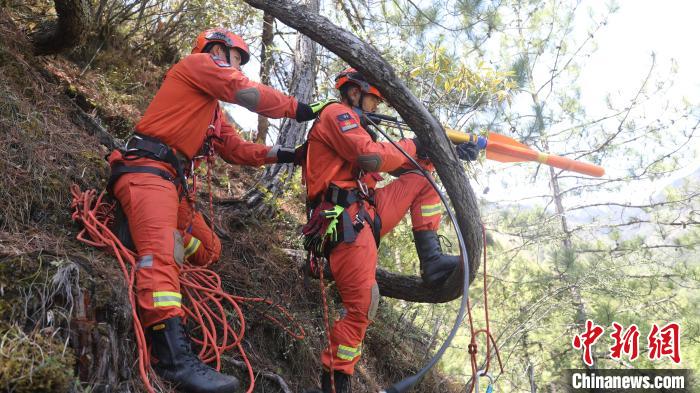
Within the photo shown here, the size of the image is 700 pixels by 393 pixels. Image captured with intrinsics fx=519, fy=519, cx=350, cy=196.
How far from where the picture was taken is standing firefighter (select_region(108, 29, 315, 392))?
309cm

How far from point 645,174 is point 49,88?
930 cm

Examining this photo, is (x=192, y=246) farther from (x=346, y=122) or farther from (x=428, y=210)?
(x=428, y=210)

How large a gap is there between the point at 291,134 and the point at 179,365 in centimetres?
307

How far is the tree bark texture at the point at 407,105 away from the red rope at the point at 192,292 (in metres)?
1.56

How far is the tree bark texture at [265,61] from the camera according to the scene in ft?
23.8

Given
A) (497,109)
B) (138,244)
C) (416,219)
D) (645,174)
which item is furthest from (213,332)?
(645,174)

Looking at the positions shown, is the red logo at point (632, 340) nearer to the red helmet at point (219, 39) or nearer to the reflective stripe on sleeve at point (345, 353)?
the reflective stripe on sleeve at point (345, 353)

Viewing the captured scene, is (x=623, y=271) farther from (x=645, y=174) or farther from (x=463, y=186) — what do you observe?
(x=463, y=186)

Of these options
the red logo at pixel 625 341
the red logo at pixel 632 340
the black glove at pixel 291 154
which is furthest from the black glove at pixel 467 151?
the red logo at pixel 625 341

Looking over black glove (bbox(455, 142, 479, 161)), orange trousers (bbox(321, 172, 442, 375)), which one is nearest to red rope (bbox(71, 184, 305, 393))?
orange trousers (bbox(321, 172, 442, 375))

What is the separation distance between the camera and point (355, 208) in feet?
13.2

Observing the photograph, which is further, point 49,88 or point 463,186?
point 49,88

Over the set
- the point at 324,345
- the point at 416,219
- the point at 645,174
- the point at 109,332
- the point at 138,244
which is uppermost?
the point at 645,174

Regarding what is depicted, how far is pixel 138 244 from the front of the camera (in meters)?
3.31
